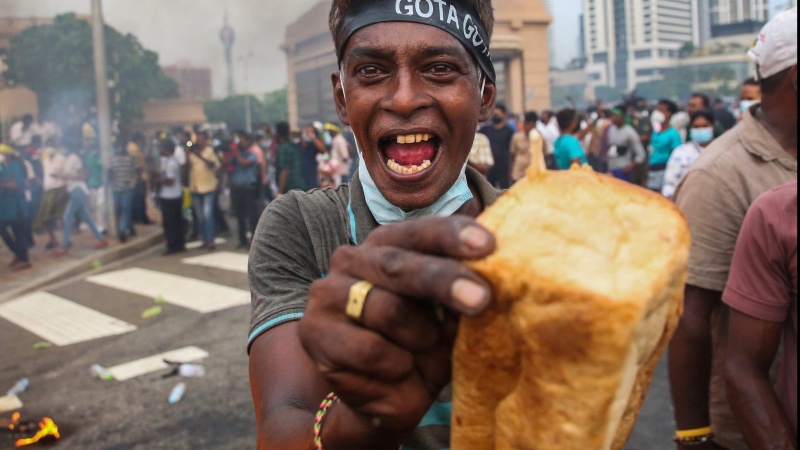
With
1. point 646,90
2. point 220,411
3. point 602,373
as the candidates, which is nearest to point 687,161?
point 220,411

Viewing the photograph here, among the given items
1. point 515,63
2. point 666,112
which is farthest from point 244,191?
point 515,63

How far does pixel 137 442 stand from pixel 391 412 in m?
4.29

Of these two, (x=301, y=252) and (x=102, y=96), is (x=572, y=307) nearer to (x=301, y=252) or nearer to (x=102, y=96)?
(x=301, y=252)

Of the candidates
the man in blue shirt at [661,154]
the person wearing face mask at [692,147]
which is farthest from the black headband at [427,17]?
the man in blue shirt at [661,154]

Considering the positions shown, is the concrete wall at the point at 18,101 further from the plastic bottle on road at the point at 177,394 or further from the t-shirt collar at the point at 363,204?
the t-shirt collar at the point at 363,204

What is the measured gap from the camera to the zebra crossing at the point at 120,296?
744 cm

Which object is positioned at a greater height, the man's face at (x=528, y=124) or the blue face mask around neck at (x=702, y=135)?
the man's face at (x=528, y=124)

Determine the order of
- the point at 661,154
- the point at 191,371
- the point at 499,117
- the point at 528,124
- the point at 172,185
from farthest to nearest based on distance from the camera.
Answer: the point at 172,185, the point at 499,117, the point at 528,124, the point at 661,154, the point at 191,371

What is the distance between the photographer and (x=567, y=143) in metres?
8.88

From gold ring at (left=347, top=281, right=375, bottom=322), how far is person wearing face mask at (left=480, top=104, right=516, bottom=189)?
10435 millimetres

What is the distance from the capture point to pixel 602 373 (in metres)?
0.94

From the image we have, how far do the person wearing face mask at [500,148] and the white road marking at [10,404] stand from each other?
772 cm

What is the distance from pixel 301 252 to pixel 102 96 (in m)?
13.0

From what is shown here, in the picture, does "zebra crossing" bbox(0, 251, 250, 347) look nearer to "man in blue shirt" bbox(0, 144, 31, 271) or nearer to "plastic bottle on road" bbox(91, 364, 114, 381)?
"plastic bottle on road" bbox(91, 364, 114, 381)
